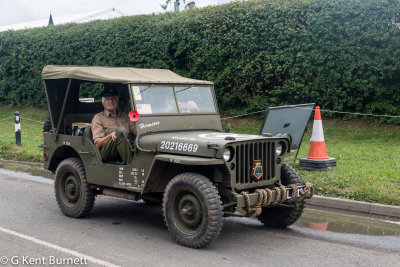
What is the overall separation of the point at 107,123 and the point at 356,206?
147 inches

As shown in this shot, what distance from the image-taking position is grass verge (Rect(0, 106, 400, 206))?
7773mm

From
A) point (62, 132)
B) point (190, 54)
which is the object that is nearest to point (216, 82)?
point (190, 54)

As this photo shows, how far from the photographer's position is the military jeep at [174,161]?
5.50m

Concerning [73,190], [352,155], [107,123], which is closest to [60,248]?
[73,190]

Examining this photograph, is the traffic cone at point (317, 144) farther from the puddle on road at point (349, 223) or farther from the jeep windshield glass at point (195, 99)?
the jeep windshield glass at point (195, 99)

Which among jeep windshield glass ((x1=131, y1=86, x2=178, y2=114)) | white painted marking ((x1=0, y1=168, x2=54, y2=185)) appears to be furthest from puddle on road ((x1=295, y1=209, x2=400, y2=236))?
white painted marking ((x1=0, y1=168, x2=54, y2=185))

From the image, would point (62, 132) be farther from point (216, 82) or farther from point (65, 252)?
point (216, 82)

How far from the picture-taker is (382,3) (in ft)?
42.1

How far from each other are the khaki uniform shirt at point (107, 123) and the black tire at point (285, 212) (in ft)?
6.51

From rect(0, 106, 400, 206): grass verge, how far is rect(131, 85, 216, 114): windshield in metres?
2.43

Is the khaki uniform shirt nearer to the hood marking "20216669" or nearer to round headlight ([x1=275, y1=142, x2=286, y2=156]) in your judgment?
the hood marking "20216669"

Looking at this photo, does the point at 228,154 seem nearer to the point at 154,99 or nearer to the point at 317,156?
the point at 154,99

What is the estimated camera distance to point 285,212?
21.0 feet

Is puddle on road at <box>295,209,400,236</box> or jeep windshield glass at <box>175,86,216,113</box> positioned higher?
jeep windshield glass at <box>175,86,216,113</box>
